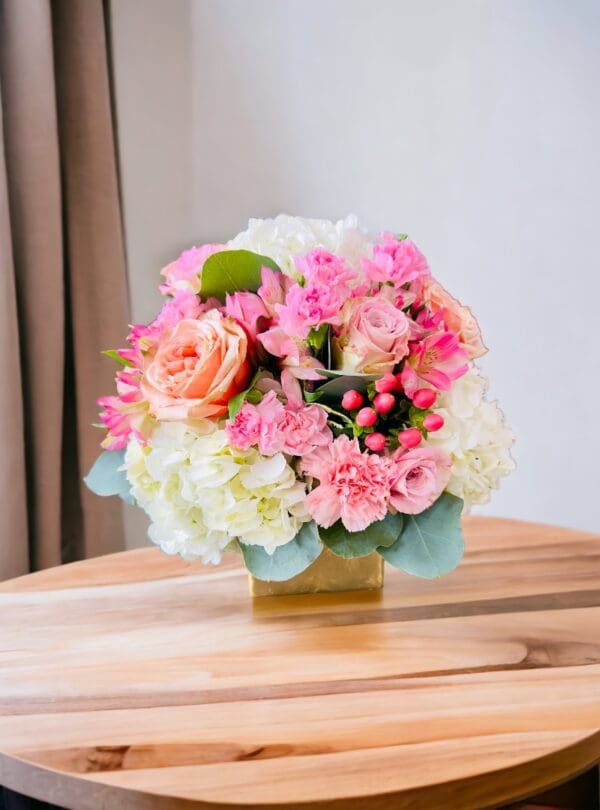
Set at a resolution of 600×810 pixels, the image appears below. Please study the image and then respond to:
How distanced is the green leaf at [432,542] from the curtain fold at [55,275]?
838mm

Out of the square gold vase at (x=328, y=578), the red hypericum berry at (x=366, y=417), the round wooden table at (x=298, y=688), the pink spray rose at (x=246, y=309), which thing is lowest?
the round wooden table at (x=298, y=688)

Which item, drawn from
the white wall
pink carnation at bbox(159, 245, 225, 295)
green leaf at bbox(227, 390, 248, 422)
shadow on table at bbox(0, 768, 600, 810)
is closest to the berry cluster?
green leaf at bbox(227, 390, 248, 422)

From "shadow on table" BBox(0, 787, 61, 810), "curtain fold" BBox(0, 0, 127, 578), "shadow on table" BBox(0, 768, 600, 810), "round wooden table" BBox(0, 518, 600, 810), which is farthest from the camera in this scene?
"curtain fold" BBox(0, 0, 127, 578)

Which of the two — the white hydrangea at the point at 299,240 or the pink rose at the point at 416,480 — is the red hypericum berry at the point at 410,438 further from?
the white hydrangea at the point at 299,240

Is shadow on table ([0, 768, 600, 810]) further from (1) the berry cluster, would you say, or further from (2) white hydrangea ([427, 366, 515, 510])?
(1) the berry cluster

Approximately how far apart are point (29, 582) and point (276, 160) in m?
1.17

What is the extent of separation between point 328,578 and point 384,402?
0.27 metres

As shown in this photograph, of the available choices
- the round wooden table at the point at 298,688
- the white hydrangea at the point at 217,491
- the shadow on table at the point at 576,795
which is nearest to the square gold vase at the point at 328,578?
the round wooden table at the point at 298,688

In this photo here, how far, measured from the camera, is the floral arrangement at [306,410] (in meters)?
0.81

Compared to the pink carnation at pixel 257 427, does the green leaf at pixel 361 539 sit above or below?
below

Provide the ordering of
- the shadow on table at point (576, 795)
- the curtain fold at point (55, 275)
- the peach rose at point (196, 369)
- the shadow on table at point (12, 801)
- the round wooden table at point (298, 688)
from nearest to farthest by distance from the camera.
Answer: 1. the round wooden table at point (298, 688)
2. the peach rose at point (196, 369)
3. the shadow on table at point (576, 795)
4. the shadow on table at point (12, 801)
5. the curtain fold at point (55, 275)

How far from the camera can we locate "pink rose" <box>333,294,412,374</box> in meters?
0.81

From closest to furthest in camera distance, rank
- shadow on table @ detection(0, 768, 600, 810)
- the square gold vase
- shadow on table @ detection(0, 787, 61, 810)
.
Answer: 1. the square gold vase
2. shadow on table @ detection(0, 768, 600, 810)
3. shadow on table @ detection(0, 787, 61, 810)

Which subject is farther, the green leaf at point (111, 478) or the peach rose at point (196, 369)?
the green leaf at point (111, 478)
